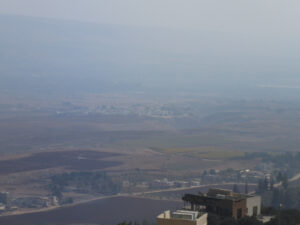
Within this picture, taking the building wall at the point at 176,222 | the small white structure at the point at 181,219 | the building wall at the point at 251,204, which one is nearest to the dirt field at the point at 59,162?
the building wall at the point at 251,204

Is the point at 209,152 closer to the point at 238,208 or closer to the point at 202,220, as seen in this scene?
the point at 238,208

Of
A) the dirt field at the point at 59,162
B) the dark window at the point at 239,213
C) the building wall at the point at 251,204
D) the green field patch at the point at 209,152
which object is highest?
the green field patch at the point at 209,152

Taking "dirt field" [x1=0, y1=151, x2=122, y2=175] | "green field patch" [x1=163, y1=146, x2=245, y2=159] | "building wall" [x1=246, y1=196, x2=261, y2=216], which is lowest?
"building wall" [x1=246, y1=196, x2=261, y2=216]

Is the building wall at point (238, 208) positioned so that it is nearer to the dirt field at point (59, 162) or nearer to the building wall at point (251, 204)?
the building wall at point (251, 204)

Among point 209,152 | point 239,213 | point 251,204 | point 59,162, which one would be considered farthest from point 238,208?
point 209,152

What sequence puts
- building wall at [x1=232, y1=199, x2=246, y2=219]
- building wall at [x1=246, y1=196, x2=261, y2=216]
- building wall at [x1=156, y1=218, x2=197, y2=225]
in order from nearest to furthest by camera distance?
building wall at [x1=156, y1=218, x2=197, y2=225]
building wall at [x1=232, y1=199, x2=246, y2=219]
building wall at [x1=246, y1=196, x2=261, y2=216]

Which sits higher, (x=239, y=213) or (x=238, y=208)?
(x=238, y=208)

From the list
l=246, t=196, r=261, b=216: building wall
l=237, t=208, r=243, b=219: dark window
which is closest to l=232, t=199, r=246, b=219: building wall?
l=237, t=208, r=243, b=219: dark window

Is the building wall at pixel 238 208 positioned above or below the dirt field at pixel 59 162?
below

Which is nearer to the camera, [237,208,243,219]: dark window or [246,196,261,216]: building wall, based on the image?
[237,208,243,219]: dark window

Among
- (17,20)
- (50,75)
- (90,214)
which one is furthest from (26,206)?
(17,20)

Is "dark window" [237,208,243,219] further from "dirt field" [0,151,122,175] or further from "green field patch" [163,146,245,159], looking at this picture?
"green field patch" [163,146,245,159]

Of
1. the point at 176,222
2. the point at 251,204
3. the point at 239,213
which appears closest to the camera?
the point at 176,222
